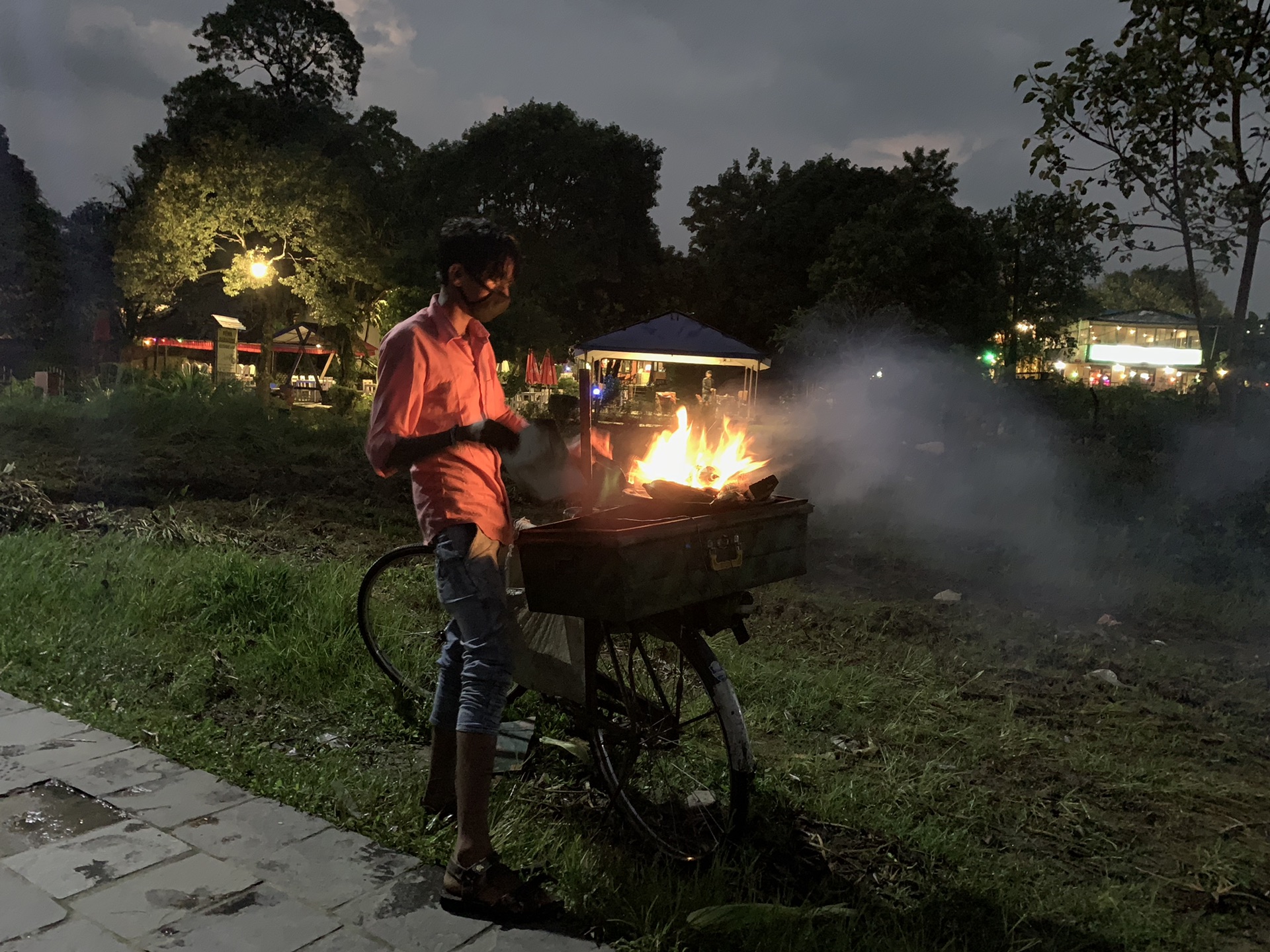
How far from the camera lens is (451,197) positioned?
39000 millimetres

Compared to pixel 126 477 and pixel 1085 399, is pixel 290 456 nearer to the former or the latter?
pixel 126 477

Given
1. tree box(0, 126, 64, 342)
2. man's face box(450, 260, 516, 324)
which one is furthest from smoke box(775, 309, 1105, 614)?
tree box(0, 126, 64, 342)

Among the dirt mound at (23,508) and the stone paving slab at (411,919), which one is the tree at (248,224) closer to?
the dirt mound at (23,508)

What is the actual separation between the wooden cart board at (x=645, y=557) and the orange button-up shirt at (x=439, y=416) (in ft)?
0.79

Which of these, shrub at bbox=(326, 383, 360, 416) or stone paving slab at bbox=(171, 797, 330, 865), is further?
shrub at bbox=(326, 383, 360, 416)

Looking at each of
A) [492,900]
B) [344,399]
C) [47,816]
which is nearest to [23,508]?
[47,816]

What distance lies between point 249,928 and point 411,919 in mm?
439

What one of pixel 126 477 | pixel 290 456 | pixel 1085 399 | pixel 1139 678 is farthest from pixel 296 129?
pixel 1139 678

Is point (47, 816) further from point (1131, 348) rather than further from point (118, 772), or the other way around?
point (1131, 348)

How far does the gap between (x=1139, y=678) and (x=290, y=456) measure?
1107 centimetres

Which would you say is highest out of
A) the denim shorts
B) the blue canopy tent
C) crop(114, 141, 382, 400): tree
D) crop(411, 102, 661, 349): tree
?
crop(411, 102, 661, 349): tree

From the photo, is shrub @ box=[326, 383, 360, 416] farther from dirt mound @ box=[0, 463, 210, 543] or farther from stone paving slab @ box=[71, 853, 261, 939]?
stone paving slab @ box=[71, 853, 261, 939]

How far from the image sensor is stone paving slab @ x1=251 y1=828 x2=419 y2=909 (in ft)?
9.18

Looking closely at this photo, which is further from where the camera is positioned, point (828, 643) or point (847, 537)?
point (847, 537)
